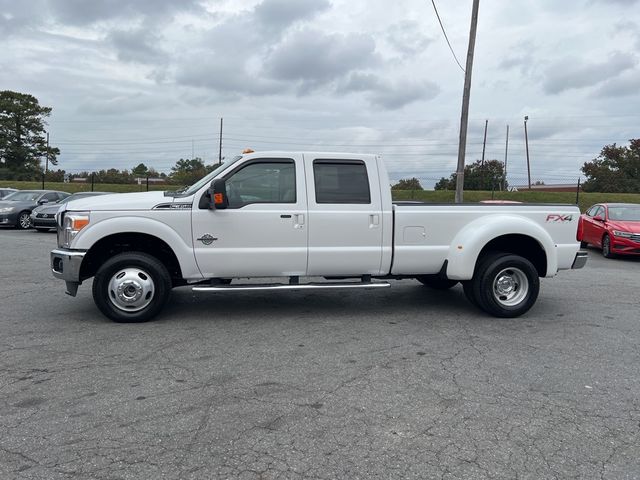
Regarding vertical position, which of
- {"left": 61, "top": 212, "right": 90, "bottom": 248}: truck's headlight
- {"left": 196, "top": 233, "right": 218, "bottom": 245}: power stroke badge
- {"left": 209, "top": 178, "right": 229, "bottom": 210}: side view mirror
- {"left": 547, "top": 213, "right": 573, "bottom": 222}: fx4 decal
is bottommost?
{"left": 196, "top": 233, "right": 218, "bottom": 245}: power stroke badge

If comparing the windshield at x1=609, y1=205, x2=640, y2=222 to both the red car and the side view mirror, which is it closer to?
the red car

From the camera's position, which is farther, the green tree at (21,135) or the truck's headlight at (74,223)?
the green tree at (21,135)

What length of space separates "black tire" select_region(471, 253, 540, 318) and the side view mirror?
324 cm

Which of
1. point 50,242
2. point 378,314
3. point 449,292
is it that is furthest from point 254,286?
point 50,242

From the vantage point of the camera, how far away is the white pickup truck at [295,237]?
19.6 feet

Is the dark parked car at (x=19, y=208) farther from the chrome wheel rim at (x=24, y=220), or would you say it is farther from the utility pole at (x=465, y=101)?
the utility pole at (x=465, y=101)

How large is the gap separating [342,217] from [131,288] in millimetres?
2554

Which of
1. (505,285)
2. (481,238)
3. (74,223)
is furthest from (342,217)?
(74,223)

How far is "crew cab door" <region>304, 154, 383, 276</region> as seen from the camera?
6.28 m

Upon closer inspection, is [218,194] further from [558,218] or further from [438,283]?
[558,218]

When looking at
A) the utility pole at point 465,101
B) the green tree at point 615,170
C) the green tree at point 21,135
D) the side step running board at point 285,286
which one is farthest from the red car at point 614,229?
the green tree at point 21,135

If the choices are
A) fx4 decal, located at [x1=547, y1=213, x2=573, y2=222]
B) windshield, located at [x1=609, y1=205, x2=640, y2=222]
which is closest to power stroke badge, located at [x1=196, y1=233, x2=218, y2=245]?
fx4 decal, located at [x1=547, y1=213, x2=573, y2=222]

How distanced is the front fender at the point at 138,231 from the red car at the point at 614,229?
387 inches

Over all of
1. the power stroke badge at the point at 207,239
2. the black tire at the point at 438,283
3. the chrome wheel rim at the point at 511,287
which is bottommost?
the black tire at the point at 438,283
